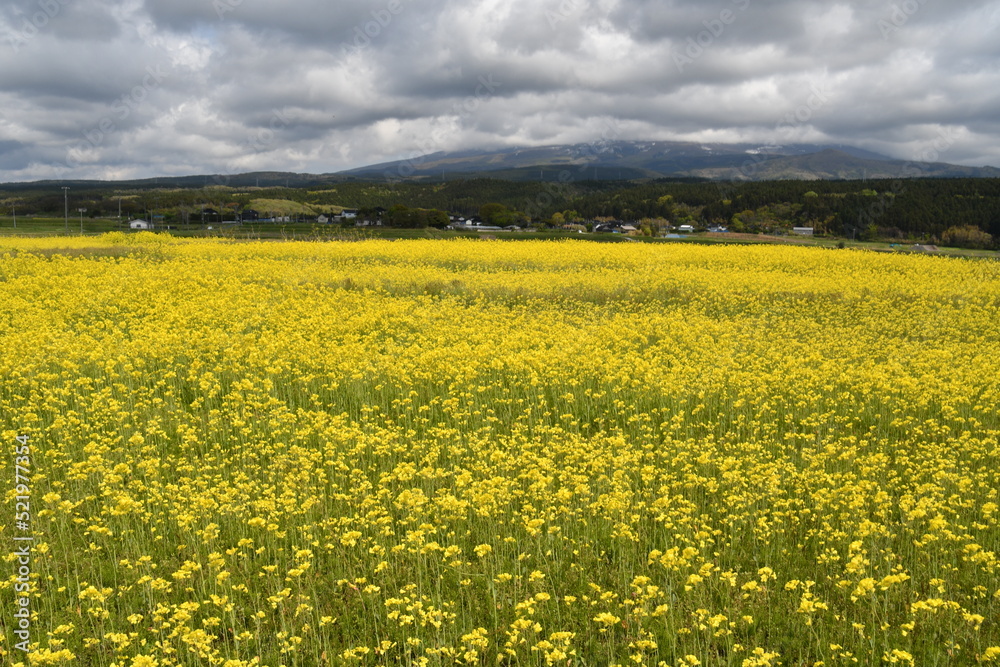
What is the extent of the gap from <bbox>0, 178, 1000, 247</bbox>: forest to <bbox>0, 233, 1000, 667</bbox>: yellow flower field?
6594cm

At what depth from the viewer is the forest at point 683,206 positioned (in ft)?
256

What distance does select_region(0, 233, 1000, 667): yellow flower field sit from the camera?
5.79m

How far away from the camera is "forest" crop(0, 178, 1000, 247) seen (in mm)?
78125

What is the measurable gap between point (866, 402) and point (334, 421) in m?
9.99

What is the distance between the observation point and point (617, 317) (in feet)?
63.9

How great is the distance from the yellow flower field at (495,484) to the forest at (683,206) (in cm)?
6594

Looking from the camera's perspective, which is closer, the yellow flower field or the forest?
the yellow flower field

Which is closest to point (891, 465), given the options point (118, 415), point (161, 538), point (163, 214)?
point (161, 538)

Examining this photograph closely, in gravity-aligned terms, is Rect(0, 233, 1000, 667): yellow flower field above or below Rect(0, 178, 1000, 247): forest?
below

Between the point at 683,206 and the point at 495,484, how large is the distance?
12391cm

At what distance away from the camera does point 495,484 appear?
7523 millimetres

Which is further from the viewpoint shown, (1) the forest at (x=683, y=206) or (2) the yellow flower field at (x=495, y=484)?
(1) the forest at (x=683, y=206)

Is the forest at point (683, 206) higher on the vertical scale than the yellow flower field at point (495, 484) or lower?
higher

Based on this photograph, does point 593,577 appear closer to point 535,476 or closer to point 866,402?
point 535,476
